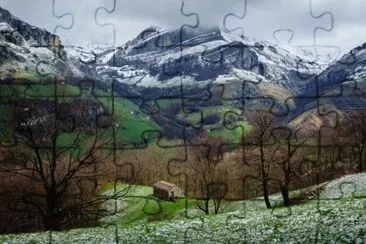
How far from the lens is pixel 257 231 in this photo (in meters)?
22.5

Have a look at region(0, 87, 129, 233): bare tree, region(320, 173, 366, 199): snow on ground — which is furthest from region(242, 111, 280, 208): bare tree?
region(0, 87, 129, 233): bare tree

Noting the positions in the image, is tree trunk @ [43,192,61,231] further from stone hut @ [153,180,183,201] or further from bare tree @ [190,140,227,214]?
stone hut @ [153,180,183,201]

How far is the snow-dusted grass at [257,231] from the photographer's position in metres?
21.1

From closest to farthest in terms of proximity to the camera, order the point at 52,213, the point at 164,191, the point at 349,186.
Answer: the point at 52,213, the point at 164,191, the point at 349,186

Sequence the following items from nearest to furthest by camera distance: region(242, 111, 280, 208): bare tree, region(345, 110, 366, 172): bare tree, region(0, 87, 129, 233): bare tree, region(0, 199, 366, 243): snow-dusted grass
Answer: region(0, 199, 366, 243): snow-dusted grass → region(0, 87, 129, 233): bare tree → region(242, 111, 280, 208): bare tree → region(345, 110, 366, 172): bare tree

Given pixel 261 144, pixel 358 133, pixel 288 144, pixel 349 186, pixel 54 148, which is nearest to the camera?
pixel 54 148

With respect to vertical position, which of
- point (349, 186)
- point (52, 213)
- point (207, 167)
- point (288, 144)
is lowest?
point (349, 186)

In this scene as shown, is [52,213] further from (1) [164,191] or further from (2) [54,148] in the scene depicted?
(1) [164,191]

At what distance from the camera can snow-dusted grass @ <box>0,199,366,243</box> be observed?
2106cm

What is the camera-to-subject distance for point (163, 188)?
38.5 metres

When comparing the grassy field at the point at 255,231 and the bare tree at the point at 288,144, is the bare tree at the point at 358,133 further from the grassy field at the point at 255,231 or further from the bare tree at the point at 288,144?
the grassy field at the point at 255,231

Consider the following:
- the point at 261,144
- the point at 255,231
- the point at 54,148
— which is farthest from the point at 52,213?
the point at 261,144

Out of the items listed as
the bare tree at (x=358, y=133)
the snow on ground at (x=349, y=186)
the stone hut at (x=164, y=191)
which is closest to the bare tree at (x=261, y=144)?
the snow on ground at (x=349, y=186)

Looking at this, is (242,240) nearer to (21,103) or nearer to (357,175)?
(21,103)
